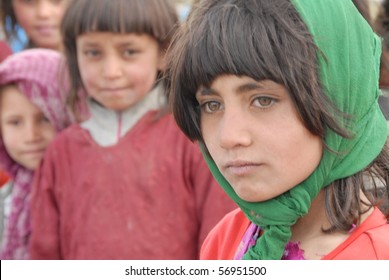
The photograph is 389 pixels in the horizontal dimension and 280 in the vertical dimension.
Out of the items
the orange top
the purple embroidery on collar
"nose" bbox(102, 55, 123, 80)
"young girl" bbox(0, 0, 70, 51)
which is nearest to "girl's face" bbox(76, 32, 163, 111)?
"nose" bbox(102, 55, 123, 80)

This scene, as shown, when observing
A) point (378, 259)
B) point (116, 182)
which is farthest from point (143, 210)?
point (378, 259)

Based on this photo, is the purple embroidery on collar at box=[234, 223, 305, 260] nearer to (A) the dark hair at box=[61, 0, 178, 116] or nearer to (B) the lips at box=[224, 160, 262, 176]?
(B) the lips at box=[224, 160, 262, 176]

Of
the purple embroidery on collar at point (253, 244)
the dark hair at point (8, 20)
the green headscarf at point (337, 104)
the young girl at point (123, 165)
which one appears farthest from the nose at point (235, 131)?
the dark hair at point (8, 20)

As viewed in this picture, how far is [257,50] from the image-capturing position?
6.63ft

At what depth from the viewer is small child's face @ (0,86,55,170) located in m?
4.17

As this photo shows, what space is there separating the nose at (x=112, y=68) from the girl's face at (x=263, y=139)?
1.73 meters

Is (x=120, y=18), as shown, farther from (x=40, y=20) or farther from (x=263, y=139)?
(x=263, y=139)

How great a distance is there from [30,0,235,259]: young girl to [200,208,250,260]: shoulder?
1203mm

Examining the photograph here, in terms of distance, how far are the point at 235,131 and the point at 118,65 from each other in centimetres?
183

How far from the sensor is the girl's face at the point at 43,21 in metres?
5.10

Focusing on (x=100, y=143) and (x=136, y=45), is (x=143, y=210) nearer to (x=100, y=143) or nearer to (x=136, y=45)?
(x=100, y=143)

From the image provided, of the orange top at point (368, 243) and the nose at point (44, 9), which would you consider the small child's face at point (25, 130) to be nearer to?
the nose at point (44, 9)

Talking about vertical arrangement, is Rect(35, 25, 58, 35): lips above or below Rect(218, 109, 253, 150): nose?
below
